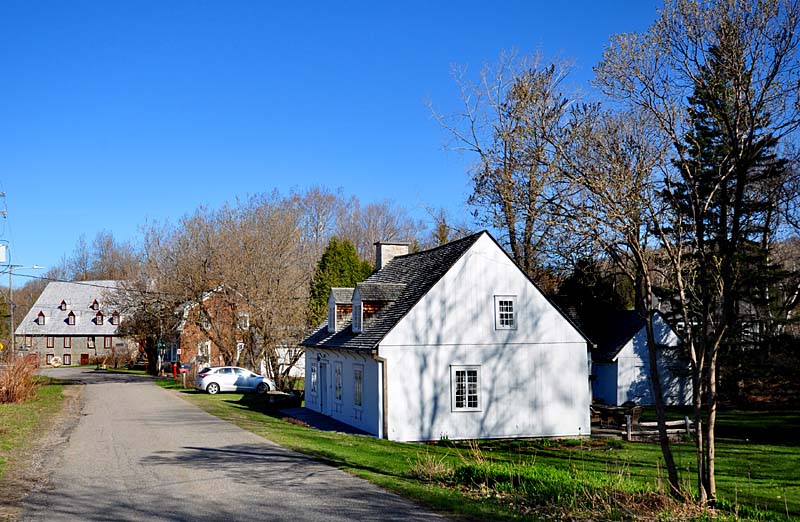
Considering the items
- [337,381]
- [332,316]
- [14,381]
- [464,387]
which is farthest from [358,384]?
[14,381]

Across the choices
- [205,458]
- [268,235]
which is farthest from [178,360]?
[205,458]

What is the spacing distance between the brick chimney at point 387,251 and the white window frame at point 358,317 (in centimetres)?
591

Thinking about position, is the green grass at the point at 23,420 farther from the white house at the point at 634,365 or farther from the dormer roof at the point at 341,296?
the white house at the point at 634,365

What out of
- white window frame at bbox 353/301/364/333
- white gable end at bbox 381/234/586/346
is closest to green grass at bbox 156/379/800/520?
white gable end at bbox 381/234/586/346

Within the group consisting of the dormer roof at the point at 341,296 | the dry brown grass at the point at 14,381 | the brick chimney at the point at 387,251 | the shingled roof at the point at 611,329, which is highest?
the brick chimney at the point at 387,251

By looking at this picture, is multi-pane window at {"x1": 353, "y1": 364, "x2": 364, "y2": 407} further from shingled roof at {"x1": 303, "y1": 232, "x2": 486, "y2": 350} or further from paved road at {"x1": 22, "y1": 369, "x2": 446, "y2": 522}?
paved road at {"x1": 22, "y1": 369, "x2": 446, "y2": 522}

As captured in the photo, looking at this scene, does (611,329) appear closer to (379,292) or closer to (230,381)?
(379,292)

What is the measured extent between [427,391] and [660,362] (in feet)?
61.6

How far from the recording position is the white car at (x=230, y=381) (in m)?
39.7

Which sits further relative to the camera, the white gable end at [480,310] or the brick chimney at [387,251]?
the brick chimney at [387,251]

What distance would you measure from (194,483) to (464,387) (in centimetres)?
1227

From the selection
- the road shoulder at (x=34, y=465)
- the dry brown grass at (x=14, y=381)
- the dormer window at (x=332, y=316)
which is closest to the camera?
the road shoulder at (x=34, y=465)

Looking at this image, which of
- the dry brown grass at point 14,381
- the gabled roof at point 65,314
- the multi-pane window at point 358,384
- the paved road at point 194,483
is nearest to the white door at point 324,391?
the multi-pane window at point 358,384

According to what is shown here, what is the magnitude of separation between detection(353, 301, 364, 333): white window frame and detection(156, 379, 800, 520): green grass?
12.8 ft
